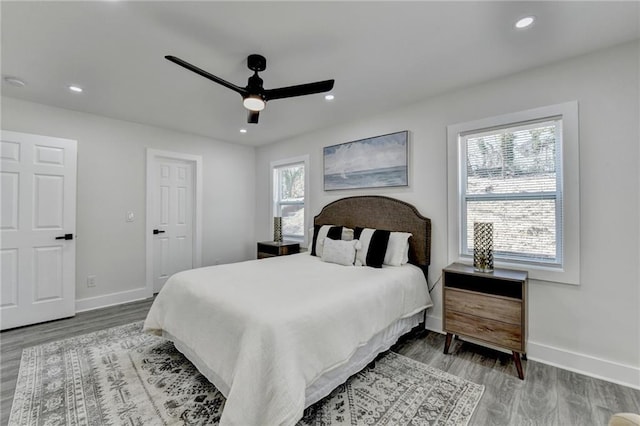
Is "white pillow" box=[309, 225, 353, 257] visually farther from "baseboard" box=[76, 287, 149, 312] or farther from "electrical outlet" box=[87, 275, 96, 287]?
"electrical outlet" box=[87, 275, 96, 287]

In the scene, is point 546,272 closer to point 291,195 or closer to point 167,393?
point 167,393

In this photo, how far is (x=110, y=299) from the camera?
3777 mm

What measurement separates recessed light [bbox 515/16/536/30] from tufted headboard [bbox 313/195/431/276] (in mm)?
Answer: 1798

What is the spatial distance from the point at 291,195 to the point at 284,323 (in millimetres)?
3457

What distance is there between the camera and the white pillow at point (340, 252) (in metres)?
3.08

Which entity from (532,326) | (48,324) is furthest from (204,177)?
(532,326)

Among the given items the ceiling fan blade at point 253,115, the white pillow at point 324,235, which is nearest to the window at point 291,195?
the white pillow at point 324,235

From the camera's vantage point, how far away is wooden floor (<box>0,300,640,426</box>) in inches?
69.1

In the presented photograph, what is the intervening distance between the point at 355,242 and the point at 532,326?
178 centimetres

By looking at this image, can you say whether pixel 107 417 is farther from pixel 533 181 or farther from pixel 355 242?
pixel 533 181

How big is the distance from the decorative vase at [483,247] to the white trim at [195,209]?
4083 mm

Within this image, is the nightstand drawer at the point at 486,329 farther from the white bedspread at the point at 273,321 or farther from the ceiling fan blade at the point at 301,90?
the ceiling fan blade at the point at 301,90

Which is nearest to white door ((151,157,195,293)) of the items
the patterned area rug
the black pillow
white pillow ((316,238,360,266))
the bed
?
the patterned area rug

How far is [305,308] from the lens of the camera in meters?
1.74
